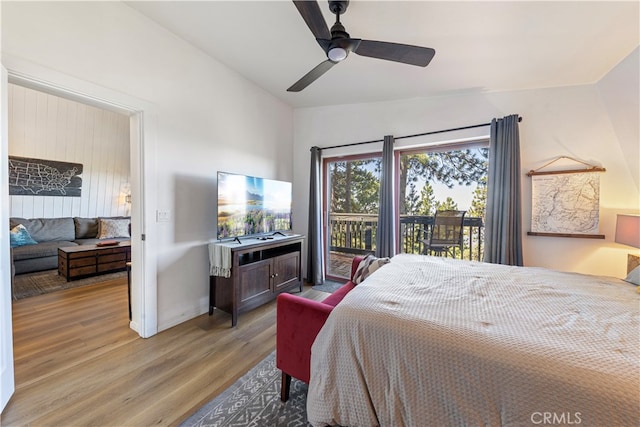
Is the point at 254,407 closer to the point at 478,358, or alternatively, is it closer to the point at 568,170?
the point at 478,358

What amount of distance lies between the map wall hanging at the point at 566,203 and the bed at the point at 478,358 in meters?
1.32

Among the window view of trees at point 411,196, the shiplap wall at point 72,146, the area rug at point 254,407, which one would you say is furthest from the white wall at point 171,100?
the shiplap wall at point 72,146

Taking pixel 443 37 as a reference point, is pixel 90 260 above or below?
below

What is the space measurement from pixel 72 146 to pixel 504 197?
7.42m

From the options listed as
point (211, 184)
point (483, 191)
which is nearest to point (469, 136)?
point (483, 191)

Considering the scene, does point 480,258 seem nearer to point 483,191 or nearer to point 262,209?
point 483,191

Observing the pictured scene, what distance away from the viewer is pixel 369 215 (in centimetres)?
379

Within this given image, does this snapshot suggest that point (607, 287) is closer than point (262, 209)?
Yes

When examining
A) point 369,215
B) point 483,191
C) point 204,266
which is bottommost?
point 204,266

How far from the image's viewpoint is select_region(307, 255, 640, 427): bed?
2.63ft

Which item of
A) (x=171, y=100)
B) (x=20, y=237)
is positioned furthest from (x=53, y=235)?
(x=171, y=100)

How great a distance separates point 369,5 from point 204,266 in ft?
9.65

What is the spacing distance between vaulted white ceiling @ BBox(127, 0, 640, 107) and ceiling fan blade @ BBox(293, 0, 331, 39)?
424 millimetres

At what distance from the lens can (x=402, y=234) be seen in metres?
3.55
